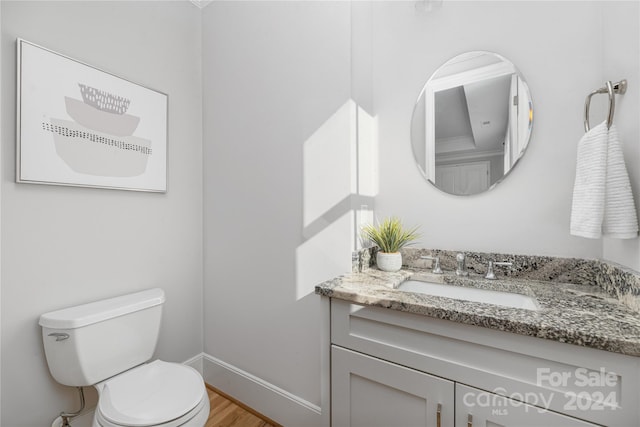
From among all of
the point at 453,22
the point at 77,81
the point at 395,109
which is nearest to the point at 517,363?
the point at 395,109

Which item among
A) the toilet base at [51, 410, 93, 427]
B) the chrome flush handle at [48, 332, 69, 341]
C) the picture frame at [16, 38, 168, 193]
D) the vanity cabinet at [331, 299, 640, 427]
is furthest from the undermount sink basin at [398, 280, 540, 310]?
the toilet base at [51, 410, 93, 427]

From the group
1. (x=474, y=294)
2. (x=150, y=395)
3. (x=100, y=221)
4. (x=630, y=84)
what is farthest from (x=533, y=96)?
(x=100, y=221)

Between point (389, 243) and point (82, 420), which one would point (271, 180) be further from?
point (82, 420)

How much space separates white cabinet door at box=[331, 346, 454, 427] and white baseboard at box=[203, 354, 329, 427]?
0.44 m

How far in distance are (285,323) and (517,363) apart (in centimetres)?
113

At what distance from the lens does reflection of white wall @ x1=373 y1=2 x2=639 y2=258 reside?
120cm

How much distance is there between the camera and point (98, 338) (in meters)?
1.32

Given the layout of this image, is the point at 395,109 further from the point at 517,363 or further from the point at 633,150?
the point at 517,363

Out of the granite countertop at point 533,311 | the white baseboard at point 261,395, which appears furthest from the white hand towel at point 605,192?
the white baseboard at point 261,395

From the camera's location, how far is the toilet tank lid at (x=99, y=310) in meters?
1.27

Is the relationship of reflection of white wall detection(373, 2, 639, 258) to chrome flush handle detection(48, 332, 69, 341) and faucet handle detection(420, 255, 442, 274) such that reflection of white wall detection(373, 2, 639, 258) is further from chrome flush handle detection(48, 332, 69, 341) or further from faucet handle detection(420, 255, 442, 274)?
chrome flush handle detection(48, 332, 69, 341)

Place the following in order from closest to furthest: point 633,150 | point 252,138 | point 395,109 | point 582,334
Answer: point 582,334
point 633,150
point 395,109
point 252,138

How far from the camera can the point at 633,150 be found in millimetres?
957

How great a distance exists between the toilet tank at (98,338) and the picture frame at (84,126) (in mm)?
616
